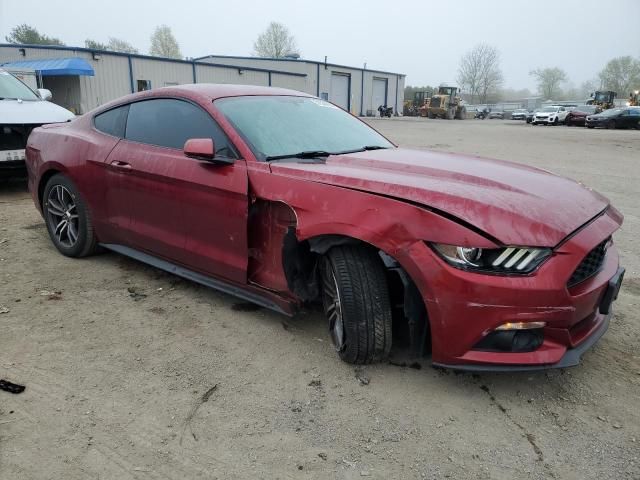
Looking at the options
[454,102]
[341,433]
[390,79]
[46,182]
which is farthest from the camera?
[390,79]

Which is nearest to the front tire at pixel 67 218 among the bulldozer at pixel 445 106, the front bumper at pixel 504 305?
the front bumper at pixel 504 305

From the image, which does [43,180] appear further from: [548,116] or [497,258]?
[548,116]

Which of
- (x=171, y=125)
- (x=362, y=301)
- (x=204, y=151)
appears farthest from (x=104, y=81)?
(x=362, y=301)

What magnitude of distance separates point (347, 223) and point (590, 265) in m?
1.22

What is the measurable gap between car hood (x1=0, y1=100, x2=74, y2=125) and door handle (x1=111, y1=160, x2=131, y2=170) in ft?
12.9

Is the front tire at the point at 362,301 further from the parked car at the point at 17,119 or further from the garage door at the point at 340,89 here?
the garage door at the point at 340,89

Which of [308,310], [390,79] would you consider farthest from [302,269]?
[390,79]

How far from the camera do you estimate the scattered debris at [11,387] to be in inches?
101

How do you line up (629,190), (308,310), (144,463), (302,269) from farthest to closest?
(629,190), (308,310), (302,269), (144,463)

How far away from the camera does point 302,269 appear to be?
9.86 ft

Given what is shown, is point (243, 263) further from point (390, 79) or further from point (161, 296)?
point (390, 79)

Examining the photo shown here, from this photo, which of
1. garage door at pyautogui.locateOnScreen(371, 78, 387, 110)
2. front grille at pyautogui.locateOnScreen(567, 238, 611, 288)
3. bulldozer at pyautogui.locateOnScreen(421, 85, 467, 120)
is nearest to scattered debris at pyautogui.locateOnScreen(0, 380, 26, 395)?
front grille at pyautogui.locateOnScreen(567, 238, 611, 288)

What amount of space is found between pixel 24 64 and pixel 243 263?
30.0 m

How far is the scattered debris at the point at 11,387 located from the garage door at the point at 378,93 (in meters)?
52.7
